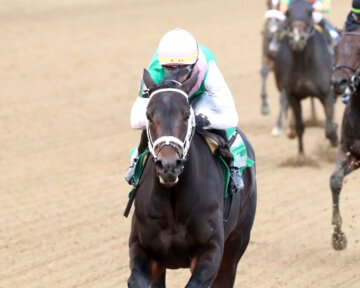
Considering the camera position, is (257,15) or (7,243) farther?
(257,15)

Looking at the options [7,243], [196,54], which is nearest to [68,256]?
[7,243]

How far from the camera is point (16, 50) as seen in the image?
59.0ft

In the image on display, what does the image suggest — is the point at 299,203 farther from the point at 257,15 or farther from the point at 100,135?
the point at 257,15

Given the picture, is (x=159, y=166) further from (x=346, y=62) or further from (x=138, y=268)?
(x=346, y=62)

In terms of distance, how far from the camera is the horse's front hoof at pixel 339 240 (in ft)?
25.5

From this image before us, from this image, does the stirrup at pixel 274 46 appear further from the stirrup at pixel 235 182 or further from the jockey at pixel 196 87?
the stirrup at pixel 235 182

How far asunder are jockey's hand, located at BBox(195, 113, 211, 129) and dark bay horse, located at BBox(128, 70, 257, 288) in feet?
0.25

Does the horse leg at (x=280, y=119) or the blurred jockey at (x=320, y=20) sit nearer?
the blurred jockey at (x=320, y=20)

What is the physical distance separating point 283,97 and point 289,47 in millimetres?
1515

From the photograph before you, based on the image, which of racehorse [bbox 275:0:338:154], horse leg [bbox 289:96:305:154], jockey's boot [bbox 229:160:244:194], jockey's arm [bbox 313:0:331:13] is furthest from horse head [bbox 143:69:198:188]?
jockey's arm [bbox 313:0:331:13]

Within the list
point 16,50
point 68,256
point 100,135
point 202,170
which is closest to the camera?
point 202,170

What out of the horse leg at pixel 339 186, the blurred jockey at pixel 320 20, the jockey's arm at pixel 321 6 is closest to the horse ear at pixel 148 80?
the horse leg at pixel 339 186

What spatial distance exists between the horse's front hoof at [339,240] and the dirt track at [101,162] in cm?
8

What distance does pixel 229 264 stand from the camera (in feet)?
19.5
